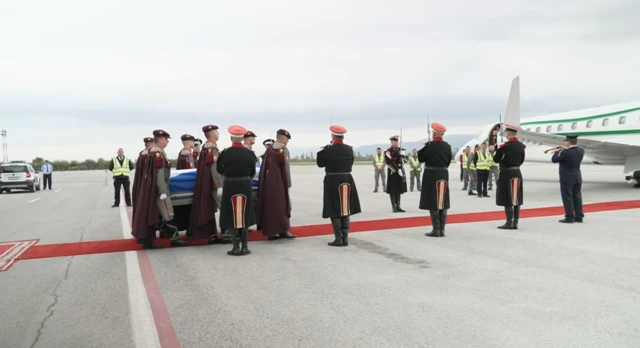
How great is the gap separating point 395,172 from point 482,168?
538 cm

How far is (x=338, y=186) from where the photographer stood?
320 inches

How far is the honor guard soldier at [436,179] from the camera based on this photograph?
28.3 ft

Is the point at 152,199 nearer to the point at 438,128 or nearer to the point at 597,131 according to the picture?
the point at 438,128

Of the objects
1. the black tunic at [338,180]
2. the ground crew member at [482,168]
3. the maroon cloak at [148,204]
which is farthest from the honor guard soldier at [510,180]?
the ground crew member at [482,168]

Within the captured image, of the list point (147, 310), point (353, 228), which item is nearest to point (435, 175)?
point (353, 228)

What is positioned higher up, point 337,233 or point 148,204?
point 148,204

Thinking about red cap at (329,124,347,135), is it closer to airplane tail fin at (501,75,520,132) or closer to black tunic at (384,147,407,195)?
black tunic at (384,147,407,195)

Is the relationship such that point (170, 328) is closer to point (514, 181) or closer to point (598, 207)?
point (514, 181)

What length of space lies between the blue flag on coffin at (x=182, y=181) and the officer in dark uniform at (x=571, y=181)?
24.3ft

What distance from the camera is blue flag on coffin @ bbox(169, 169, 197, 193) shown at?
8.65 m

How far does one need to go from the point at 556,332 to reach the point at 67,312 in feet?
14.5

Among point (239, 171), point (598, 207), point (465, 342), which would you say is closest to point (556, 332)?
point (465, 342)

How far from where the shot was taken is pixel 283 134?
28.3 ft

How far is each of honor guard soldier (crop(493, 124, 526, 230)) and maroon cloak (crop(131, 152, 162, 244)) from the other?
20.7 ft
